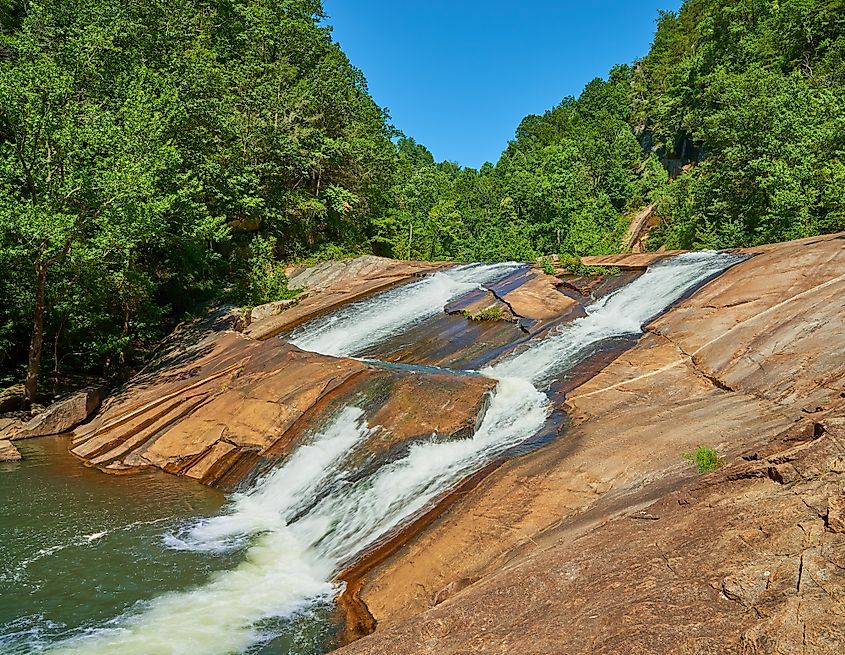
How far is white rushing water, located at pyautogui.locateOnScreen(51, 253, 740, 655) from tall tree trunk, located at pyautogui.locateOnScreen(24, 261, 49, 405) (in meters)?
9.45

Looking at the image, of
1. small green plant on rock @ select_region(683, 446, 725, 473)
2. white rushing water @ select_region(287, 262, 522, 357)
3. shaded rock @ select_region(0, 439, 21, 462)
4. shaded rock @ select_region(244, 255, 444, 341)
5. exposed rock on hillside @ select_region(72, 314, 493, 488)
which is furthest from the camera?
shaded rock @ select_region(244, 255, 444, 341)

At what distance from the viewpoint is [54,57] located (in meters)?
20.0

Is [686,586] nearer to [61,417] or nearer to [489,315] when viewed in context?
[489,315]

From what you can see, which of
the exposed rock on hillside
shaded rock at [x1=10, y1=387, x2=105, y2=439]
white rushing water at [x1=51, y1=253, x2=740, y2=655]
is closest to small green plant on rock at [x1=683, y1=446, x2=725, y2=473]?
white rushing water at [x1=51, y1=253, x2=740, y2=655]

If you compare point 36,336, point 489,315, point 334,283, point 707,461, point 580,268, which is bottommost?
point 707,461

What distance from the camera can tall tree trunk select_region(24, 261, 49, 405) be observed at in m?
16.0

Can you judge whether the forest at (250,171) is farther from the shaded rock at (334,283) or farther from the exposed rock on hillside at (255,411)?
the exposed rock on hillside at (255,411)

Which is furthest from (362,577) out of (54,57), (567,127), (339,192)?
(567,127)

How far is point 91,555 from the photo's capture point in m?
9.80

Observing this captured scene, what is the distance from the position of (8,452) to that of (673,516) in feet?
54.2

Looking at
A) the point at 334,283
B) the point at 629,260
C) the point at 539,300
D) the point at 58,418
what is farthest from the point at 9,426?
the point at 629,260

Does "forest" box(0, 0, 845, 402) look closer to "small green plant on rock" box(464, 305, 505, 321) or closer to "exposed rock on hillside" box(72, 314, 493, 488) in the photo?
"exposed rock on hillside" box(72, 314, 493, 488)

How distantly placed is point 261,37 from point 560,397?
32379mm

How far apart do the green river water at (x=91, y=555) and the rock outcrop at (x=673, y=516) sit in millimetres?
2705
